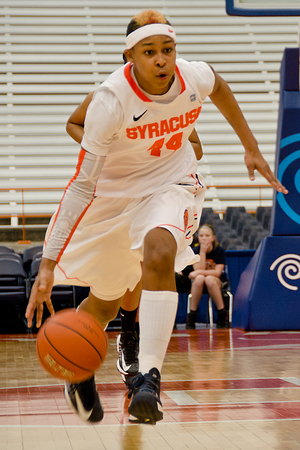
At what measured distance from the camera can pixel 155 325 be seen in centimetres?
232

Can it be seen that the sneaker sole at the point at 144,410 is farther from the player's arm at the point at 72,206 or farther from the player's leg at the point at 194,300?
the player's leg at the point at 194,300

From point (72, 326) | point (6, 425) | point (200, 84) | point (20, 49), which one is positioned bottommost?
point (6, 425)

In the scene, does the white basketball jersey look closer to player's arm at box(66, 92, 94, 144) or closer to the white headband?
the white headband

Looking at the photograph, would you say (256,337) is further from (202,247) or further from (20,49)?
(20,49)

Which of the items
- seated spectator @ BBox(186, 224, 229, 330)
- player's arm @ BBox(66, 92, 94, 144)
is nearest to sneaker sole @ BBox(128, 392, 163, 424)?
player's arm @ BBox(66, 92, 94, 144)

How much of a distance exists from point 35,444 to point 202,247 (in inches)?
215

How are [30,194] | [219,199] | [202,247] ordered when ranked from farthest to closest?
[219,199] → [30,194] → [202,247]

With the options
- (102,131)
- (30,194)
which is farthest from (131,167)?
(30,194)

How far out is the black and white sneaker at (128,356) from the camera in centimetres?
343

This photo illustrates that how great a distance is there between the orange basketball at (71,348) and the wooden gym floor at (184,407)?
33 centimetres

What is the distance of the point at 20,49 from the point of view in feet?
47.3

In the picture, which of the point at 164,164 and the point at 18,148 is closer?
the point at 164,164

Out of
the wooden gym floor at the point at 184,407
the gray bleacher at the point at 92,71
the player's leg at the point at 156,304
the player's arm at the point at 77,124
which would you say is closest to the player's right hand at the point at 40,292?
the player's leg at the point at 156,304

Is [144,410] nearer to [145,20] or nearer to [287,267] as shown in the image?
[145,20]
